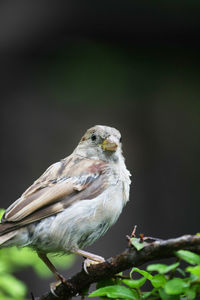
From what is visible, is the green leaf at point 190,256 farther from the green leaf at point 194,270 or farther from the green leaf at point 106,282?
the green leaf at point 106,282

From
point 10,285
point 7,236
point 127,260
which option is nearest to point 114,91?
point 7,236

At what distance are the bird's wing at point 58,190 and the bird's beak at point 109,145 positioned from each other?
0.38 ft

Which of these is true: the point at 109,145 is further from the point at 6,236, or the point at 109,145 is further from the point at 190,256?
the point at 190,256

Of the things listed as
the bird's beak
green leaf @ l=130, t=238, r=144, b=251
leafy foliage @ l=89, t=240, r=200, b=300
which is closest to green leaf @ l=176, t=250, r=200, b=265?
leafy foliage @ l=89, t=240, r=200, b=300

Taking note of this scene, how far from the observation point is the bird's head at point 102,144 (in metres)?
3.82

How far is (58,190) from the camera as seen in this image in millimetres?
3359

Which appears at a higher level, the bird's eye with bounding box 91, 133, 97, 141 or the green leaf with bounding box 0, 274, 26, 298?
the bird's eye with bounding box 91, 133, 97, 141

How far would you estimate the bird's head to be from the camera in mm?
3816

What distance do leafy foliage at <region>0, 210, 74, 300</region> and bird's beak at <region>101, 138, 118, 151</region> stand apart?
83 cm

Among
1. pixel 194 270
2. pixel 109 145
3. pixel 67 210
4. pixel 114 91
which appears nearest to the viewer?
pixel 194 270

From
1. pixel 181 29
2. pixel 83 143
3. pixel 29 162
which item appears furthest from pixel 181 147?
pixel 83 143

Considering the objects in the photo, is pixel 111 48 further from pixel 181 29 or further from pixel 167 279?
pixel 167 279

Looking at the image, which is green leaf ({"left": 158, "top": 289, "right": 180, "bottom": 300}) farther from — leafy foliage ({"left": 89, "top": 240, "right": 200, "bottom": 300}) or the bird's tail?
the bird's tail

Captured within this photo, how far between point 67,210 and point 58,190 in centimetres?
17
